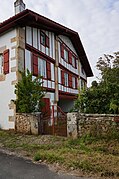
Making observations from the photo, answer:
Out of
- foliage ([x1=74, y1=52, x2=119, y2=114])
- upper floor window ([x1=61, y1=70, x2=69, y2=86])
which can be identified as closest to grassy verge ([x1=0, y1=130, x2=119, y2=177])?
foliage ([x1=74, y1=52, x2=119, y2=114])

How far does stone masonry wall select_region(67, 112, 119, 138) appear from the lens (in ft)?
25.3

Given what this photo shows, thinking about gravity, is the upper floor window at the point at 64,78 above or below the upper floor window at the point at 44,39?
below

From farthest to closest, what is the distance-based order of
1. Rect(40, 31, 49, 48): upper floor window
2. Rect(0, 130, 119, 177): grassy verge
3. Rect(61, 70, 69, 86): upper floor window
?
1. Rect(61, 70, 69, 86): upper floor window
2. Rect(40, 31, 49, 48): upper floor window
3. Rect(0, 130, 119, 177): grassy verge

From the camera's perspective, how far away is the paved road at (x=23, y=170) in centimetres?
483

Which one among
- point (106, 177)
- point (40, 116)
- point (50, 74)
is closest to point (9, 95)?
point (40, 116)

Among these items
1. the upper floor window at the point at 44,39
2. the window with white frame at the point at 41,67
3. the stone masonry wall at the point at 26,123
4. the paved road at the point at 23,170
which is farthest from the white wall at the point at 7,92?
the paved road at the point at 23,170

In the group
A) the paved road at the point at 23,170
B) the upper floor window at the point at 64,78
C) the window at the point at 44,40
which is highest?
the window at the point at 44,40

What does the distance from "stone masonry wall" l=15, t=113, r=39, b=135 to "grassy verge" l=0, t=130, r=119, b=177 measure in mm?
545

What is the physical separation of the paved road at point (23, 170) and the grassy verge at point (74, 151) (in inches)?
17.1

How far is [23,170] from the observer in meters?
5.27

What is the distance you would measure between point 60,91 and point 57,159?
1092 cm

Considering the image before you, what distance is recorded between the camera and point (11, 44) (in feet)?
38.9

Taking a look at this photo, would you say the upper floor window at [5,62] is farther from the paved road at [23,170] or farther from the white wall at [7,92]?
the paved road at [23,170]

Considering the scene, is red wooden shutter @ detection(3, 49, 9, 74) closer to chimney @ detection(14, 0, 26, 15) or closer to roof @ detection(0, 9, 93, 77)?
roof @ detection(0, 9, 93, 77)
